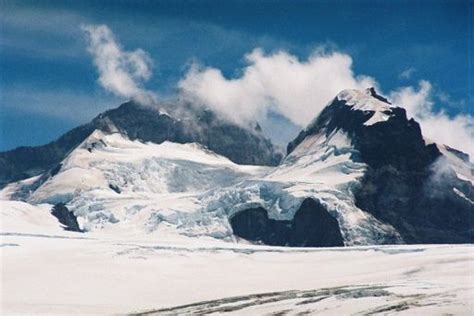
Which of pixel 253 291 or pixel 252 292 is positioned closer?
pixel 252 292

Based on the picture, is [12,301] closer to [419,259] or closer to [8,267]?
[8,267]

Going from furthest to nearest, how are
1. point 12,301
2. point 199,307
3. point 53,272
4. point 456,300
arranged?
point 53,272 < point 12,301 < point 199,307 < point 456,300

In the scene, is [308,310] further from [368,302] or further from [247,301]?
[247,301]

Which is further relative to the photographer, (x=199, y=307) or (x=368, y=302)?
(x=199, y=307)

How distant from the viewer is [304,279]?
195m

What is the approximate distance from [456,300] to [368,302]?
40.1 ft

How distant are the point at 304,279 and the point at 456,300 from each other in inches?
3155

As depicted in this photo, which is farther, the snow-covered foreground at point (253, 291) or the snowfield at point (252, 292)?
the snow-covered foreground at point (253, 291)

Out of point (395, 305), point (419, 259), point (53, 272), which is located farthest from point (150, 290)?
point (395, 305)

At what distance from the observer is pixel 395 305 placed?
384 feet

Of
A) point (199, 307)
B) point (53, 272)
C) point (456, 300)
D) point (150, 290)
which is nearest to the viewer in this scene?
point (456, 300)

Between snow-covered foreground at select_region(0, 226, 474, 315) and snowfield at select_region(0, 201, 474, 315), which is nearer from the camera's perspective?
snowfield at select_region(0, 201, 474, 315)

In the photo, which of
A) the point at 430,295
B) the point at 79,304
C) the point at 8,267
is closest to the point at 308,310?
the point at 430,295

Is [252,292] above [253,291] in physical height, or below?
below
